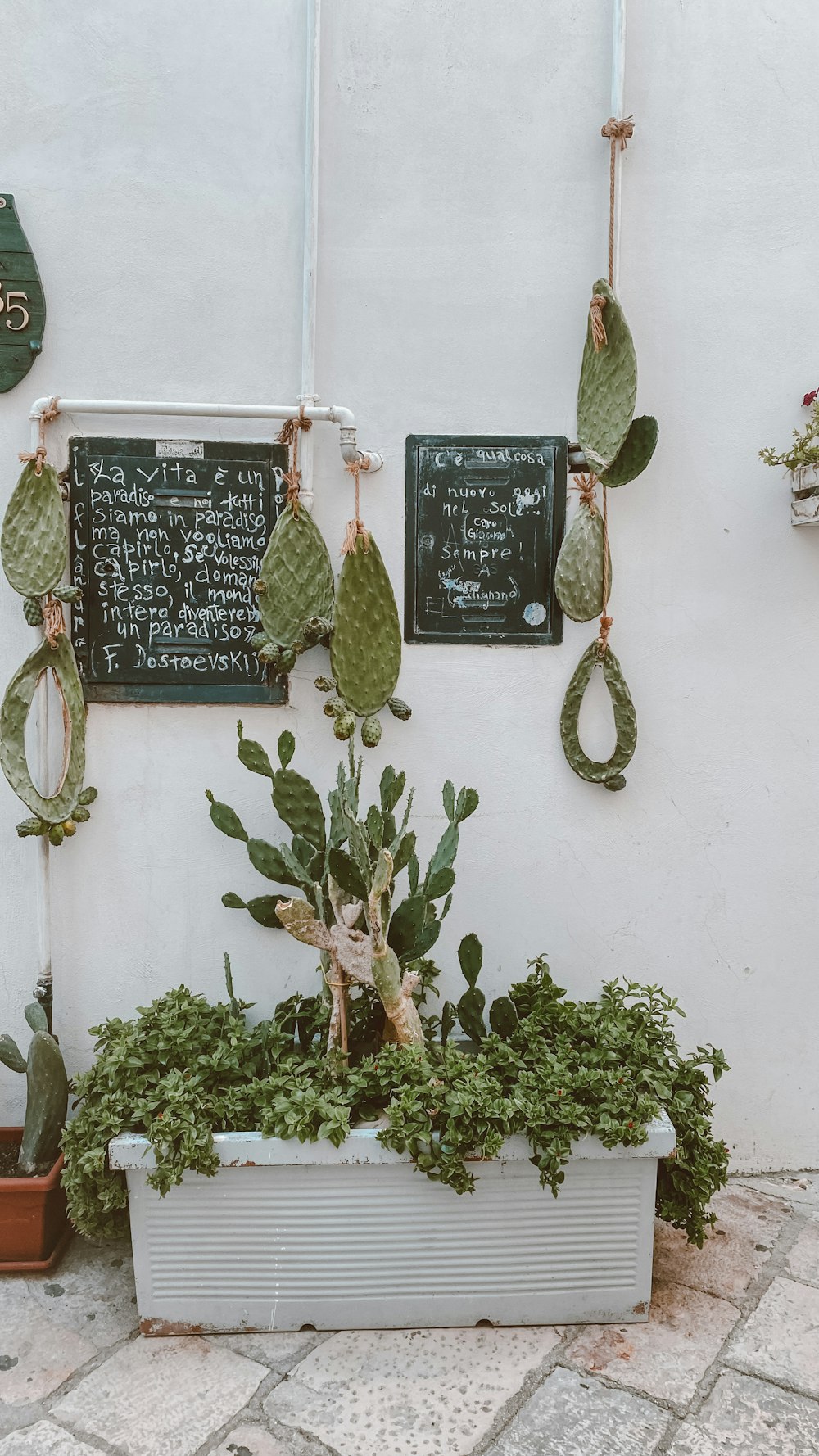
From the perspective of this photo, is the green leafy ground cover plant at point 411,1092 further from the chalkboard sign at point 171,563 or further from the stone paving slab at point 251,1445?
the chalkboard sign at point 171,563

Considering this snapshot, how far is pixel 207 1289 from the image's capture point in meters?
2.11

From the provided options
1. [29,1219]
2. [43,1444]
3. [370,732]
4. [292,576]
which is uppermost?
[292,576]

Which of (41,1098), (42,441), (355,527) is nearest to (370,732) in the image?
(355,527)

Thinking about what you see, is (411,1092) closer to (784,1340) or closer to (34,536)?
(784,1340)

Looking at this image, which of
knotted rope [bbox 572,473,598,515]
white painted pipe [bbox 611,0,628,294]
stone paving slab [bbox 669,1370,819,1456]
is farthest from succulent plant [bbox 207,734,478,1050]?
white painted pipe [bbox 611,0,628,294]

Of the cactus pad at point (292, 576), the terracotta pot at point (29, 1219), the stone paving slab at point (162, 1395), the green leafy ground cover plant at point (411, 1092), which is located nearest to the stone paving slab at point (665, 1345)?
the green leafy ground cover plant at point (411, 1092)

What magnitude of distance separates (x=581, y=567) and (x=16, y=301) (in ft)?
5.06

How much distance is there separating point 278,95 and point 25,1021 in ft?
8.00

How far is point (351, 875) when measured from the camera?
85.5 inches

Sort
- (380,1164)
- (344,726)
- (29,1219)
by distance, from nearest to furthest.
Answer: (380,1164), (29,1219), (344,726)

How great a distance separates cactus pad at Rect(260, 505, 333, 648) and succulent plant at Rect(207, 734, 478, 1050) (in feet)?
0.99

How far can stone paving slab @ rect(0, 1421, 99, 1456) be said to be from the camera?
1799 millimetres

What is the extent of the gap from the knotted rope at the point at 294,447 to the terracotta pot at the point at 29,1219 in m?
1.66

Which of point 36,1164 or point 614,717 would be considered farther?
Answer: point 614,717
